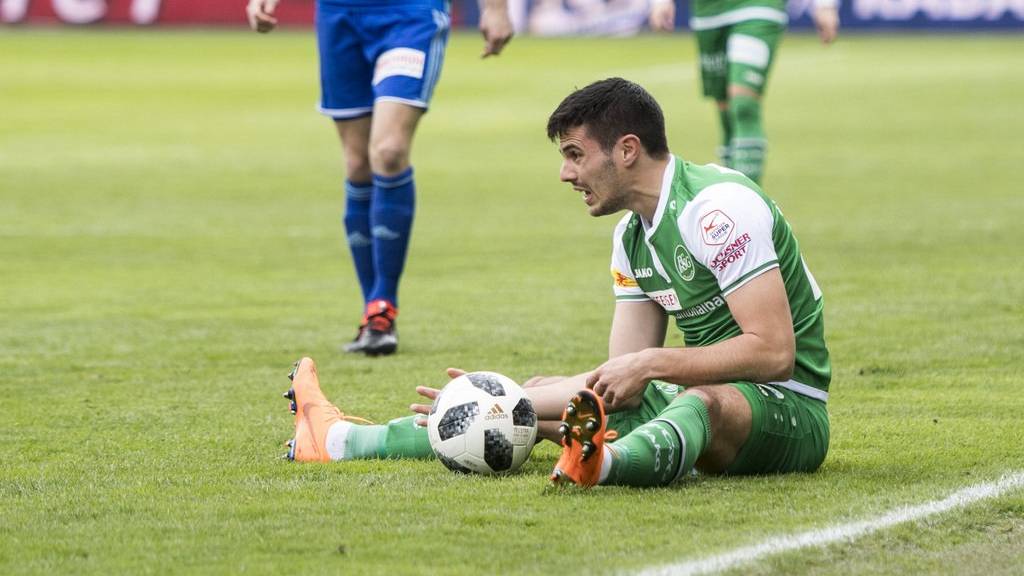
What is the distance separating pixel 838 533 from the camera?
4.50 meters

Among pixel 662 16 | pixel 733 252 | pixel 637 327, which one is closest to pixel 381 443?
pixel 637 327

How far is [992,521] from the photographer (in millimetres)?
4676

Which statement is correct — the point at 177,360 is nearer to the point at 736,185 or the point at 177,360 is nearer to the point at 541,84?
the point at 736,185

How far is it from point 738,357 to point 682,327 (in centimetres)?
48

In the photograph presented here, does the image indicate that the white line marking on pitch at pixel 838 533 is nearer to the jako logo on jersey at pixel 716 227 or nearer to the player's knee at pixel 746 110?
the jako logo on jersey at pixel 716 227

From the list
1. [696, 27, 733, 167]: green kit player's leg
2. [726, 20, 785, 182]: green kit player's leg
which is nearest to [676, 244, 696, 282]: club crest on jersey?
[726, 20, 785, 182]: green kit player's leg

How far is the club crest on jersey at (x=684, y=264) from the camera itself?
5.21 meters

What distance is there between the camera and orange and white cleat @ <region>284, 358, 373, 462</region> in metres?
5.70

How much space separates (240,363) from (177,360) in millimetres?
333

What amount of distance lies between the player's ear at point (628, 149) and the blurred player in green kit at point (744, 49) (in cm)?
681

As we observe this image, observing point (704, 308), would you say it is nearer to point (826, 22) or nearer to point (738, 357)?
point (738, 357)

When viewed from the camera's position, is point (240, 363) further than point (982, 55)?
No

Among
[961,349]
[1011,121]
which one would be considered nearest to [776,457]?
[961,349]

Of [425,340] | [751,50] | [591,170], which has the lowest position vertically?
[425,340]
